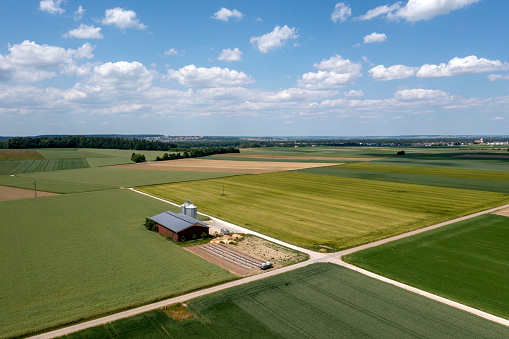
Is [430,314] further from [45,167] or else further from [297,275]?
[45,167]

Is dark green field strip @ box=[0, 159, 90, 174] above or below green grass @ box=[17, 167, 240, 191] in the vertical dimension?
above

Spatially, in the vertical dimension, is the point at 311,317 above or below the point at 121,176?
below

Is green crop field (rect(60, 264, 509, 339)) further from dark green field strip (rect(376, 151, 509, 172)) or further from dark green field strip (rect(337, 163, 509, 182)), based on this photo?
dark green field strip (rect(376, 151, 509, 172))

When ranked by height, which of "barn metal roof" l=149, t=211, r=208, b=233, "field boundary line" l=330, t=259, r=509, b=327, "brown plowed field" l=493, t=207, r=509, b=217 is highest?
"barn metal roof" l=149, t=211, r=208, b=233

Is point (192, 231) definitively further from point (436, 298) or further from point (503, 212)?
point (503, 212)

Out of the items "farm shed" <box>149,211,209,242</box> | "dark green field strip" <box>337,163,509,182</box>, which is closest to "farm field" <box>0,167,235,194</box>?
"farm shed" <box>149,211,209,242</box>

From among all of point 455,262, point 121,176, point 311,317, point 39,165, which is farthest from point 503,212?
point 39,165
